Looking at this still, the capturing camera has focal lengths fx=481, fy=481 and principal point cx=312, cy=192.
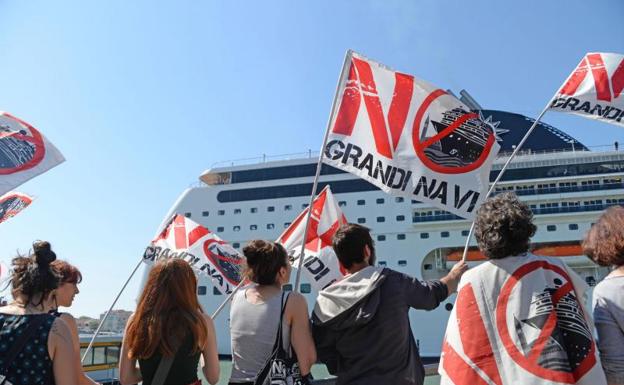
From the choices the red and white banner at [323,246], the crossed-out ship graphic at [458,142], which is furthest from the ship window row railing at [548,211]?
the crossed-out ship graphic at [458,142]

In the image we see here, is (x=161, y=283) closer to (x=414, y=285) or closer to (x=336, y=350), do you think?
(x=336, y=350)

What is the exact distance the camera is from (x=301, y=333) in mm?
2250

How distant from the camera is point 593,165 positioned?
72.8 feet

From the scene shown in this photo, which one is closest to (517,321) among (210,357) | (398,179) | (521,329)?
(521,329)

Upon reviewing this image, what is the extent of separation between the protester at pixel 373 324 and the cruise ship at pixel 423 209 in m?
18.5

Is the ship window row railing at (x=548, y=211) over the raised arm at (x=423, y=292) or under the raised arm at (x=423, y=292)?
under

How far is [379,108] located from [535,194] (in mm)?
20462

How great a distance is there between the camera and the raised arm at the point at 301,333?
2.21 m

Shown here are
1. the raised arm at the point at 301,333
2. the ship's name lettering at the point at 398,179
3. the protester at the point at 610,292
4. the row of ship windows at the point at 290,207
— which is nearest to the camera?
the protester at the point at 610,292

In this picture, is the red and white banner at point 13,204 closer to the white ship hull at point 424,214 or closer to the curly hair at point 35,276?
the curly hair at point 35,276

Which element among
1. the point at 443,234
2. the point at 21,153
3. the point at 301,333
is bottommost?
the point at 443,234

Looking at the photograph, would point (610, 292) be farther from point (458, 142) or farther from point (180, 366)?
point (458, 142)

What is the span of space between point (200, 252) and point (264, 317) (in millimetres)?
6292

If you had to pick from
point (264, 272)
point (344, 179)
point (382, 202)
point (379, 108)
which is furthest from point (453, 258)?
point (264, 272)
